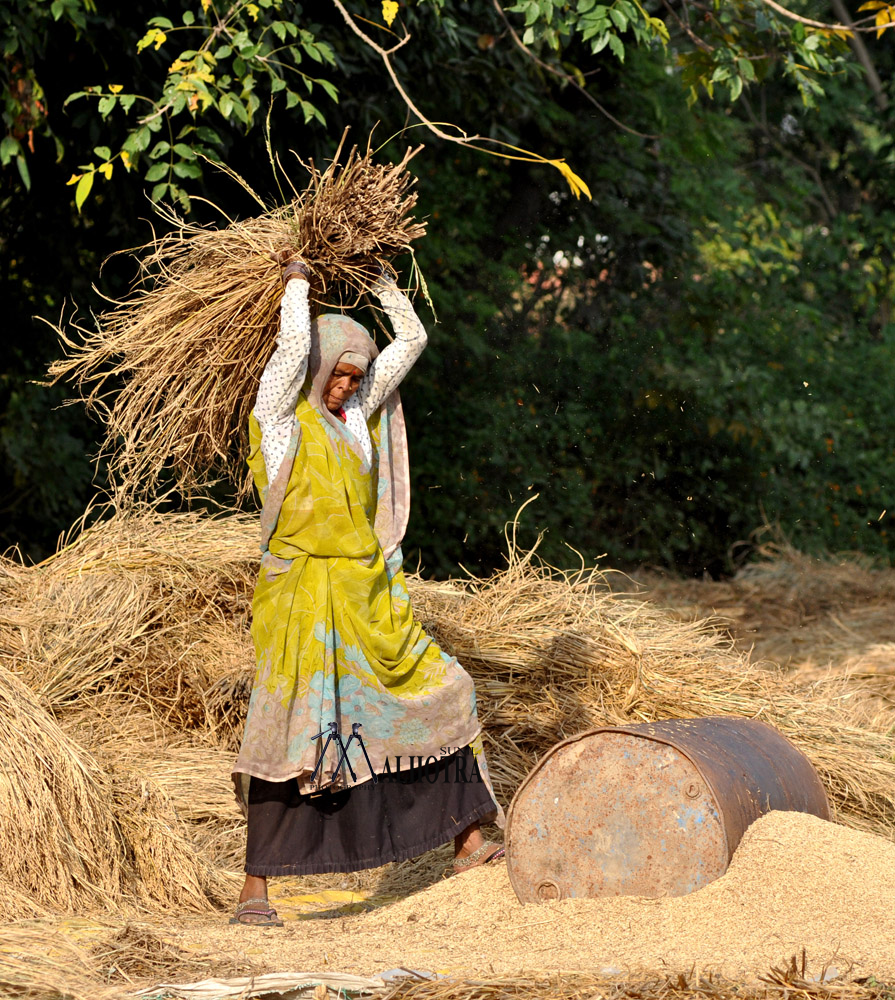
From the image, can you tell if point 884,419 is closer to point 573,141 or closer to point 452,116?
point 573,141

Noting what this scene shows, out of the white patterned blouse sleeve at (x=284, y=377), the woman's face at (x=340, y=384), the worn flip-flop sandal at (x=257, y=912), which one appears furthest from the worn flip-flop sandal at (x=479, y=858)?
→ the woman's face at (x=340, y=384)

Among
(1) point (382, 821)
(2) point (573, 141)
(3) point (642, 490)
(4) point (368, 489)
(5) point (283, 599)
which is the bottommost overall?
(3) point (642, 490)

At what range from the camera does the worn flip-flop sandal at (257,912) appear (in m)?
3.45

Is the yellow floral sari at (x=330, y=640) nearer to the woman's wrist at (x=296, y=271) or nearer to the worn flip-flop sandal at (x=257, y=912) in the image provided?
the woman's wrist at (x=296, y=271)

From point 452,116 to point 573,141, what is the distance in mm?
2026

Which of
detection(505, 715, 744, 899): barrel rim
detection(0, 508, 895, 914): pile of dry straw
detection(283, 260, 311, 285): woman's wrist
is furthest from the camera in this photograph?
detection(0, 508, 895, 914): pile of dry straw

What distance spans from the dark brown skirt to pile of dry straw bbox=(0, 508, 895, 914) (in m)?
0.49

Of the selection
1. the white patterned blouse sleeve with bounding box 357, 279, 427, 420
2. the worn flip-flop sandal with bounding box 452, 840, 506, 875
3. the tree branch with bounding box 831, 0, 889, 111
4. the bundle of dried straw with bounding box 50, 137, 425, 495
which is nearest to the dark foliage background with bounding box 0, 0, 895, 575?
the tree branch with bounding box 831, 0, 889, 111

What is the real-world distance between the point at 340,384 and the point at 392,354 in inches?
8.7

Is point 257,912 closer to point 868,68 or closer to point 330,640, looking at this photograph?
point 330,640

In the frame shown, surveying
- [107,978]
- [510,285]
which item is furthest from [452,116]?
[107,978]

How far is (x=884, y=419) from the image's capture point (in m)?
10.8

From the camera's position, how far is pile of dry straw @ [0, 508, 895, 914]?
4102 millimetres

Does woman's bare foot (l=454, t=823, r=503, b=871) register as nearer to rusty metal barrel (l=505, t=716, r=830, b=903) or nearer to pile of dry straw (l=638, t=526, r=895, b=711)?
rusty metal barrel (l=505, t=716, r=830, b=903)
